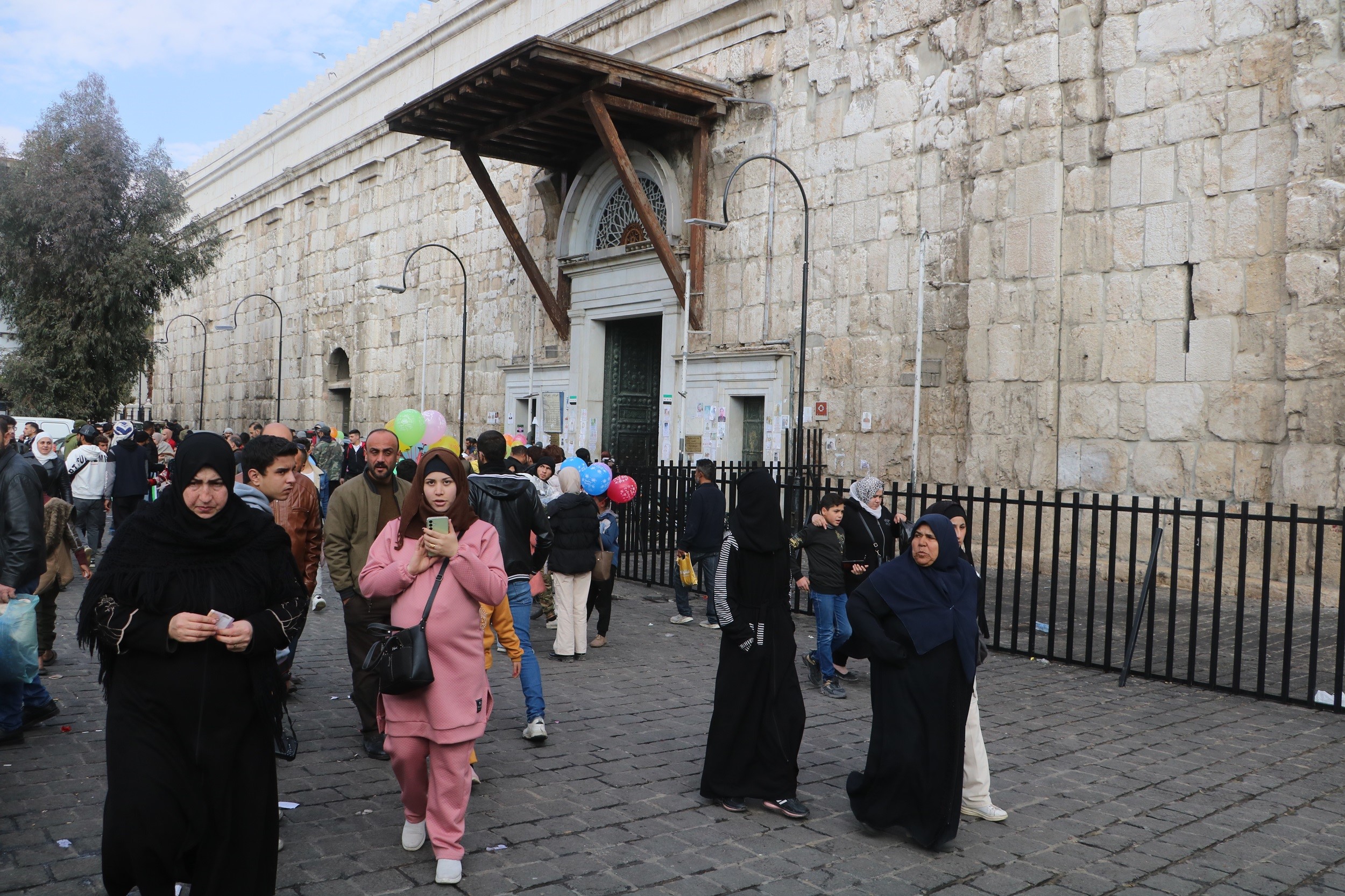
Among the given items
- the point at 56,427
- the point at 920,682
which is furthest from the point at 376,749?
the point at 56,427

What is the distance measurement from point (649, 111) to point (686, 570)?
962 cm

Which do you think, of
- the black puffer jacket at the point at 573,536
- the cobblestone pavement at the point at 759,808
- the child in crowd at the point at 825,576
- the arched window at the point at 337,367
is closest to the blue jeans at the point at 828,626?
the child in crowd at the point at 825,576

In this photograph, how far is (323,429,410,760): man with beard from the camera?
5676 millimetres

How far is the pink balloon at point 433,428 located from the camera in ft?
24.3

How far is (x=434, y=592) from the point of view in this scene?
13.5 ft

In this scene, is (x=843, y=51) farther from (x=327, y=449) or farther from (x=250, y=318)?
(x=250, y=318)

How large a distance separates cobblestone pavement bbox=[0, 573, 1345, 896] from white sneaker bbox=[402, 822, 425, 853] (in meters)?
0.06

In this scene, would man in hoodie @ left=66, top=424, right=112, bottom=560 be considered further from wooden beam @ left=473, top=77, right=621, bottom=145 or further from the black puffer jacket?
wooden beam @ left=473, top=77, right=621, bottom=145

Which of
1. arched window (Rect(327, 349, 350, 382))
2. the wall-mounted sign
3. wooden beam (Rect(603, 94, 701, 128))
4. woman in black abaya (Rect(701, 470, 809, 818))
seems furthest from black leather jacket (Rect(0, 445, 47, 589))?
arched window (Rect(327, 349, 350, 382))

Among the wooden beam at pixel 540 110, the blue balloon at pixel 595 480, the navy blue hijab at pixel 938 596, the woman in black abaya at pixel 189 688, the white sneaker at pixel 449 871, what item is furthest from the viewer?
the wooden beam at pixel 540 110

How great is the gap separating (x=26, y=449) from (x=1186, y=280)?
15555mm

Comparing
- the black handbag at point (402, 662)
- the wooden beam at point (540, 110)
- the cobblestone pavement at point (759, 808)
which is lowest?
the cobblestone pavement at point (759, 808)

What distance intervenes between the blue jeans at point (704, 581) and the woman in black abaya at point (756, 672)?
4.69 meters

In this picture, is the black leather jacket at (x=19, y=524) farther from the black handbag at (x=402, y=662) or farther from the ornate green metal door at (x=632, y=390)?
the ornate green metal door at (x=632, y=390)
